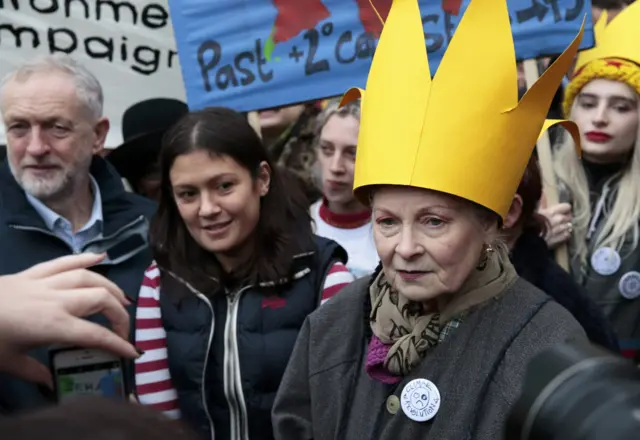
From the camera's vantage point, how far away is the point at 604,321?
8.49 feet

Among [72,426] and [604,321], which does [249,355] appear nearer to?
[604,321]

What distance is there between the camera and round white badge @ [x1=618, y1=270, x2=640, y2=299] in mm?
3180

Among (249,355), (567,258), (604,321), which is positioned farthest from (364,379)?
(567,258)

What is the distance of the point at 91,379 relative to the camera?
2.16 m

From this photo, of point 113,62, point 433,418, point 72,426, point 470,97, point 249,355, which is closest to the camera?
point 72,426

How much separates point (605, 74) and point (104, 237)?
191 centimetres

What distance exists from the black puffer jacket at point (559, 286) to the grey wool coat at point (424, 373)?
1.99ft

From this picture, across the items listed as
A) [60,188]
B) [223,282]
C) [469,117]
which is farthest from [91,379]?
[469,117]

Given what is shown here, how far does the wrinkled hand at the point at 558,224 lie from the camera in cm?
326

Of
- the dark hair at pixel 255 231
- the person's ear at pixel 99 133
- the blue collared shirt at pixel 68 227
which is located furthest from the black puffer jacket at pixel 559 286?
the person's ear at pixel 99 133

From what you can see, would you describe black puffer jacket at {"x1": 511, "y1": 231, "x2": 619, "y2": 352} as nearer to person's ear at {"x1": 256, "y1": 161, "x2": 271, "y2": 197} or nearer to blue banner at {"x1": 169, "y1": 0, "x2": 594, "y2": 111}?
person's ear at {"x1": 256, "y1": 161, "x2": 271, "y2": 197}

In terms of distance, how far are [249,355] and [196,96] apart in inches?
52.0

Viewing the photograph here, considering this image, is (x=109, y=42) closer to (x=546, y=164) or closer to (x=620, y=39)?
(x=546, y=164)

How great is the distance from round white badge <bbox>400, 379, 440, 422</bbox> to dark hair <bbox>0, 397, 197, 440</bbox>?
3.39 ft
